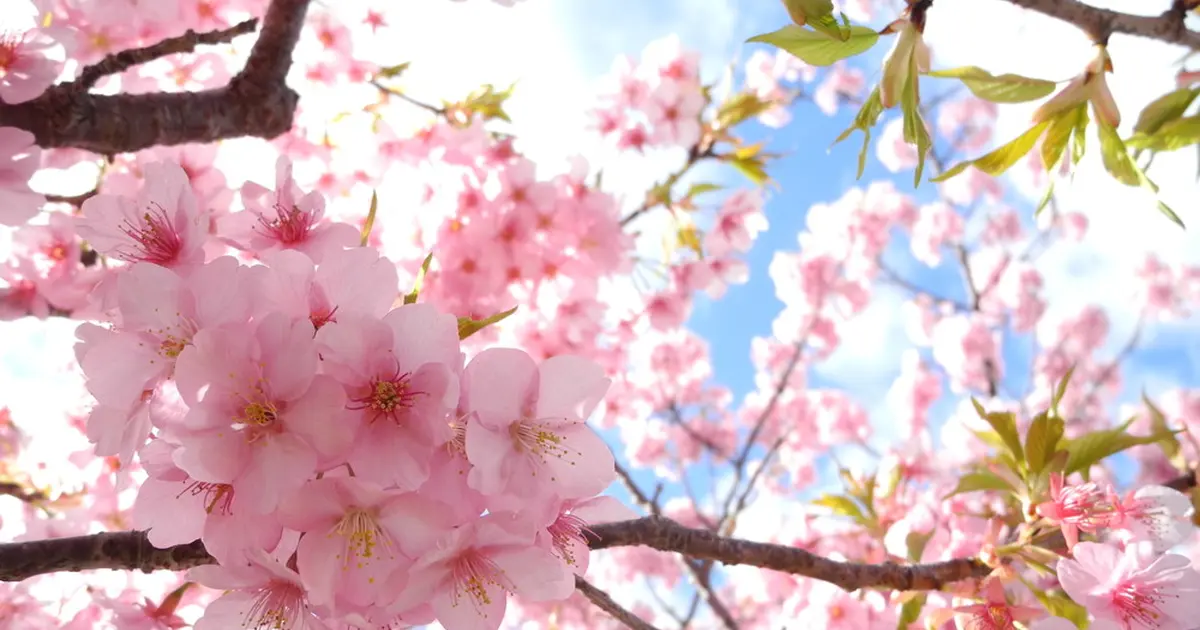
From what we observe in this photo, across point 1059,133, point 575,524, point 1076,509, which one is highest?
point 1059,133

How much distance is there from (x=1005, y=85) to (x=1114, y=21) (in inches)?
7.8

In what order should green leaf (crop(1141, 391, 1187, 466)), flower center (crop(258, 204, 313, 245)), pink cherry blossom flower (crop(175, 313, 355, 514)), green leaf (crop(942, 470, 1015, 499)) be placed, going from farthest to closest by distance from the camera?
green leaf (crop(1141, 391, 1187, 466)), green leaf (crop(942, 470, 1015, 499)), flower center (crop(258, 204, 313, 245)), pink cherry blossom flower (crop(175, 313, 355, 514))

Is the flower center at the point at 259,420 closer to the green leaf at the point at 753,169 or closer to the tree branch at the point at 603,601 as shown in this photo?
the tree branch at the point at 603,601

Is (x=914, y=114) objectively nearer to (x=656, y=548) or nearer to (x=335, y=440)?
(x=656, y=548)

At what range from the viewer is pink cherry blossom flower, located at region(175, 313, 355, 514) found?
83 cm

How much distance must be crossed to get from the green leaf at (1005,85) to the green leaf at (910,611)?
3.58ft

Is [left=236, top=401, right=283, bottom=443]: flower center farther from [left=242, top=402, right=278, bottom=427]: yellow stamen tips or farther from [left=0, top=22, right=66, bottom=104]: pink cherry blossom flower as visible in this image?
[left=0, top=22, right=66, bottom=104]: pink cherry blossom flower

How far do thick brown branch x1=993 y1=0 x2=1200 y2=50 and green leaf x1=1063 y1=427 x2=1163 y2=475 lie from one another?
2.62 ft

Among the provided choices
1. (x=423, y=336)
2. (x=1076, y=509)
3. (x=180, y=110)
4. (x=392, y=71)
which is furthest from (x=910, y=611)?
(x=392, y=71)

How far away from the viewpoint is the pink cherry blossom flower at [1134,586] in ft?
4.36

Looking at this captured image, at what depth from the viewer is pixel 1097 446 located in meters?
1.62

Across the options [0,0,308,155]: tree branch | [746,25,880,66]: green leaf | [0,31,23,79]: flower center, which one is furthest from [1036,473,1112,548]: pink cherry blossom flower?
[0,31,23,79]: flower center

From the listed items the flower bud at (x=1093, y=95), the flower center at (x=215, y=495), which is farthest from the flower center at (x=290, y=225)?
the flower bud at (x=1093, y=95)

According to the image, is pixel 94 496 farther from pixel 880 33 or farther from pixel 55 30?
pixel 880 33
